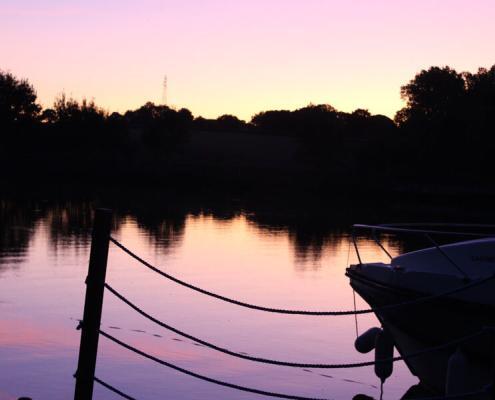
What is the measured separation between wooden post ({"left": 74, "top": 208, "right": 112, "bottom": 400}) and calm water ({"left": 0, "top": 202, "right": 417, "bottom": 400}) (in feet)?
8.06

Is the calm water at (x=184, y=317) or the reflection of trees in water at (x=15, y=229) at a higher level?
the calm water at (x=184, y=317)

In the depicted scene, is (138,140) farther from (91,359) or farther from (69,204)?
(91,359)

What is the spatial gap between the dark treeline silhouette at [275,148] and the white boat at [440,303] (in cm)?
6559

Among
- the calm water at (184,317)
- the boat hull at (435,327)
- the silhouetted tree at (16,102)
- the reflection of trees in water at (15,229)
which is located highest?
the silhouetted tree at (16,102)

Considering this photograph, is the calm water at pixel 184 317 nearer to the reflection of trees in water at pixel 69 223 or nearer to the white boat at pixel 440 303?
the reflection of trees in water at pixel 69 223

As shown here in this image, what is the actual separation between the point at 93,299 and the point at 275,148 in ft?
365

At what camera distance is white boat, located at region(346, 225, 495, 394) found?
382 inches

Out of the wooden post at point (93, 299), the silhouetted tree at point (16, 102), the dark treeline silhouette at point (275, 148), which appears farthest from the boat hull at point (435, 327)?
the silhouetted tree at point (16, 102)

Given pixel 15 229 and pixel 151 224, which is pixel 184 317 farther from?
pixel 151 224

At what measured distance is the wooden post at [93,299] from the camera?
7.57m

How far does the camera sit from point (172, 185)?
83938 millimetres

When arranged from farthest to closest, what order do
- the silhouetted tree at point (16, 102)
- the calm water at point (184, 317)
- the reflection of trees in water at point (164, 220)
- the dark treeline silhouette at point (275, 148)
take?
the silhouetted tree at point (16, 102), the dark treeline silhouette at point (275, 148), the reflection of trees in water at point (164, 220), the calm water at point (184, 317)

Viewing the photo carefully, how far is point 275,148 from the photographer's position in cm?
11856

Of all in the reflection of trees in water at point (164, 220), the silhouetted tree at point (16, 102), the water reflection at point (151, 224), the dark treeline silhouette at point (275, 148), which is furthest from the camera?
the silhouetted tree at point (16, 102)
